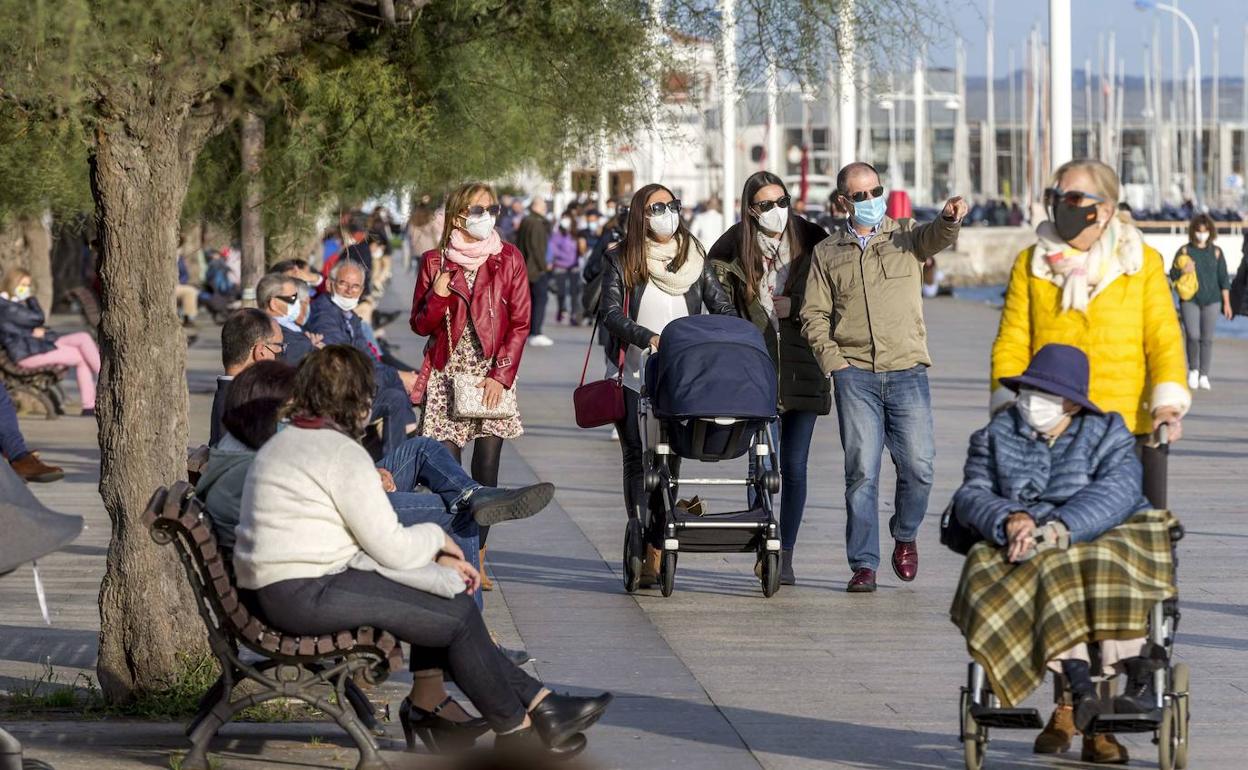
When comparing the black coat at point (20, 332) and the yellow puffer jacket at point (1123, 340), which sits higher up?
the yellow puffer jacket at point (1123, 340)

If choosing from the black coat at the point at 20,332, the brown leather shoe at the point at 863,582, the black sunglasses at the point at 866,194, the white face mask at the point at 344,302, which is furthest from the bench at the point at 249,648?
the black coat at the point at 20,332

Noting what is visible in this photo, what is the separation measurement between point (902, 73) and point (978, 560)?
128 inches

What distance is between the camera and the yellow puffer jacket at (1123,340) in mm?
6574

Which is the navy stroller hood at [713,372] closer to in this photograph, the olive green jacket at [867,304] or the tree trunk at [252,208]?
the olive green jacket at [867,304]

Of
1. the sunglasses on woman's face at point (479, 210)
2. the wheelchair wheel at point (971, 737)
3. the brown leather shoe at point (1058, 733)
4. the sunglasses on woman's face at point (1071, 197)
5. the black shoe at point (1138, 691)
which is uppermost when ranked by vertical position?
the sunglasses on woman's face at point (479, 210)

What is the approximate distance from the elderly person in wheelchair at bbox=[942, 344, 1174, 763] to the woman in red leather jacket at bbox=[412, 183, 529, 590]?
3.62 m

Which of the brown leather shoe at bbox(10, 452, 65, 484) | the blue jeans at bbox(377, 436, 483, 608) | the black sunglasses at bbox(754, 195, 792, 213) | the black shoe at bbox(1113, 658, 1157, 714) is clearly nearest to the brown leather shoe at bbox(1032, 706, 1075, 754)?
the black shoe at bbox(1113, 658, 1157, 714)

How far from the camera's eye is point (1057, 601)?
589 centimetres

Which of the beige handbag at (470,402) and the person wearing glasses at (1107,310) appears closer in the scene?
the person wearing glasses at (1107,310)

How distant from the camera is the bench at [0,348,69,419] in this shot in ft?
61.4

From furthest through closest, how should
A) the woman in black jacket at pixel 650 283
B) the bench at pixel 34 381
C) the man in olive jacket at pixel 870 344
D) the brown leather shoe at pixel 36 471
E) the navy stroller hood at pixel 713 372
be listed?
the bench at pixel 34 381
the brown leather shoe at pixel 36 471
the woman in black jacket at pixel 650 283
the man in olive jacket at pixel 870 344
the navy stroller hood at pixel 713 372

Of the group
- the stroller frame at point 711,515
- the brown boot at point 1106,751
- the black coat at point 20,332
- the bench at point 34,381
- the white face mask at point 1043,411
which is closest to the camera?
the white face mask at point 1043,411

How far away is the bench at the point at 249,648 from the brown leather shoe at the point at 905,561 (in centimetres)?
385

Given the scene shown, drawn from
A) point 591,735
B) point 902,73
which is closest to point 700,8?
point 902,73
